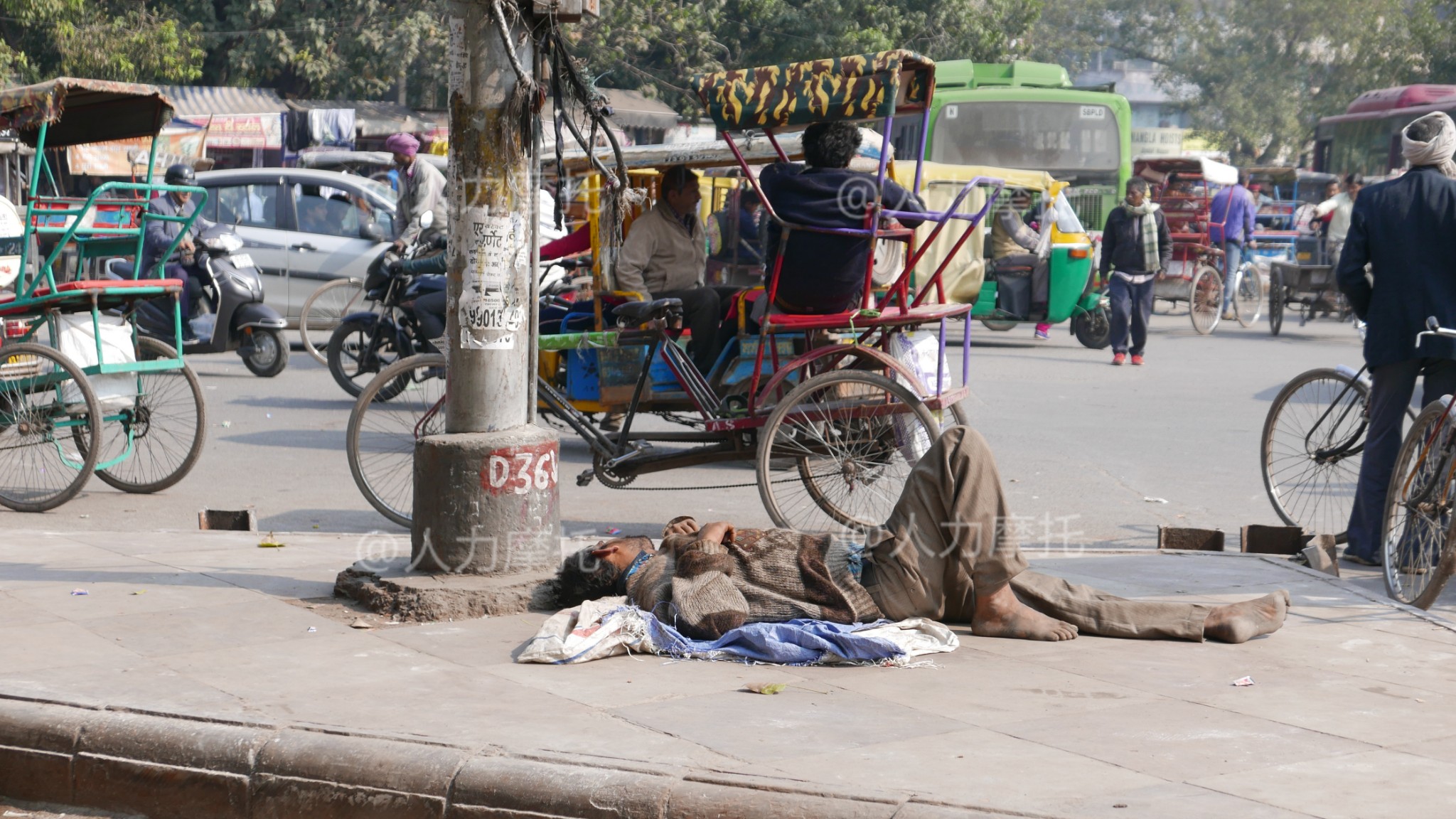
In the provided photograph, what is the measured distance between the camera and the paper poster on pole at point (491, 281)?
518cm

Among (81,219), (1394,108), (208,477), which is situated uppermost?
(1394,108)

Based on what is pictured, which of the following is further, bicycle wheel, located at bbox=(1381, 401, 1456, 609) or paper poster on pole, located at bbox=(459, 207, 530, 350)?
bicycle wheel, located at bbox=(1381, 401, 1456, 609)

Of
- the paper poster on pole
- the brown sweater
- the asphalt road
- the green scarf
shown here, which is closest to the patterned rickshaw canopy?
the paper poster on pole

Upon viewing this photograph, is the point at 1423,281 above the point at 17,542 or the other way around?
above

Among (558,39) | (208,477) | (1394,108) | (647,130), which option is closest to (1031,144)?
(1394,108)

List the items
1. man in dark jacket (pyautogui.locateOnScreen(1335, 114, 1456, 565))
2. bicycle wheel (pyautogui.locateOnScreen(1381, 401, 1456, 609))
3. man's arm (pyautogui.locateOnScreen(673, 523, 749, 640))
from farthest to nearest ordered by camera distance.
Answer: man in dark jacket (pyautogui.locateOnScreen(1335, 114, 1456, 565)), bicycle wheel (pyautogui.locateOnScreen(1381, 401, 1456, 609)), man's arm (pyautogui.locateOnScreen(673, 523, 749, 640))

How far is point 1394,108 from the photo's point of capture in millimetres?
25703

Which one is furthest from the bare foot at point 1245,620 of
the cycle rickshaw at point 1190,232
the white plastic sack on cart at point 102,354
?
the cycle rickshaw at point 1190,232

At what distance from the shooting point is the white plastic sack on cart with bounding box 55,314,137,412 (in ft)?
24.8

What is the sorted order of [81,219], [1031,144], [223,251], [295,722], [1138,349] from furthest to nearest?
1. [1031,144]
2. [1138,349]
3. [223,251]
4. [81,219]
5. [295,722]

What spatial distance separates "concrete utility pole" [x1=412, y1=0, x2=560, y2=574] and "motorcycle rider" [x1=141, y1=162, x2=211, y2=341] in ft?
24.5

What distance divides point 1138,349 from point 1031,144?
6.76 m

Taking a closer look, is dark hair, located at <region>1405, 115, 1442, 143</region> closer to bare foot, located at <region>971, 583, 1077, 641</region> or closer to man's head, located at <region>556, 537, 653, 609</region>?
bare foot, located at <region>971, 583, 1077, 641</region>

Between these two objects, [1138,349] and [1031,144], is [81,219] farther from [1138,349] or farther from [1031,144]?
[1031,144]
